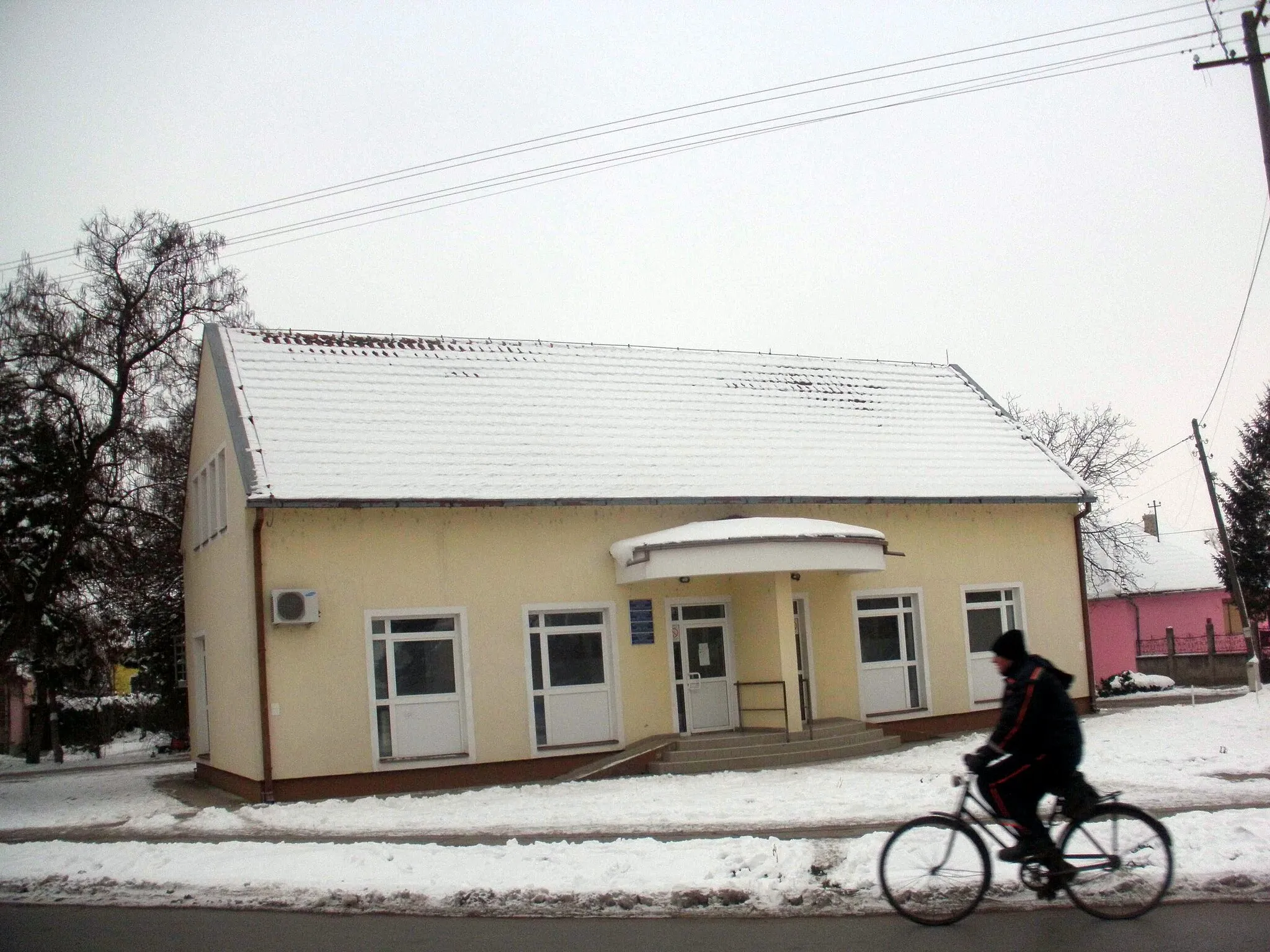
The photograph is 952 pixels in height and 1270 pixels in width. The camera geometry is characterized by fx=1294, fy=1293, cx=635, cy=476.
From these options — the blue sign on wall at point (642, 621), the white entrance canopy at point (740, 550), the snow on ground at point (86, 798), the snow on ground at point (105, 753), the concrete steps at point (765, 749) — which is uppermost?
the white entrance canopy at point (740, 550)

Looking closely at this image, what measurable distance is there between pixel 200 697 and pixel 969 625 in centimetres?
1359

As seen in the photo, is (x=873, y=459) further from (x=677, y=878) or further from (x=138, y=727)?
(x=138, y=727)

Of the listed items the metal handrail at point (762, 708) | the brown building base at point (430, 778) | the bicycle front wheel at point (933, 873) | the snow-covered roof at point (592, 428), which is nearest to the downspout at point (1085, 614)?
the snow-covered roof at point (592, 428)

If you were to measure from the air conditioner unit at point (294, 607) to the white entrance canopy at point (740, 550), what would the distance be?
4.63 m

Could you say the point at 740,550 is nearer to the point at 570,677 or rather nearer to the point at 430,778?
the point at 570,677

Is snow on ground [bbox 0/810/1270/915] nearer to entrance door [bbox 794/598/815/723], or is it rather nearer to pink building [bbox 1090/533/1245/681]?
entrance door [bbox 794/598/815/723]

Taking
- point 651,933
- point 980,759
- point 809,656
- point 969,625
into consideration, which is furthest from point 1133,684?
point 651,933

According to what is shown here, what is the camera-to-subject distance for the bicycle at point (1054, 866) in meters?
8.02

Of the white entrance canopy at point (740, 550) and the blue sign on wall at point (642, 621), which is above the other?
the white entrance canopy at point (740, 550)

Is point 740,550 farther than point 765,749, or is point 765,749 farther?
point 765,749

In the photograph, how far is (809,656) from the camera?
69.2ft

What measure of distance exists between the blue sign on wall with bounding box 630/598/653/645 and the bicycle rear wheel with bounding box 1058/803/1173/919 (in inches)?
471

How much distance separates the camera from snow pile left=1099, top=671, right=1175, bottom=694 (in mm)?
35969

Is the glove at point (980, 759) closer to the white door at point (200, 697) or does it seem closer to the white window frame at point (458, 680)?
the white window frame at point (458, 680)
